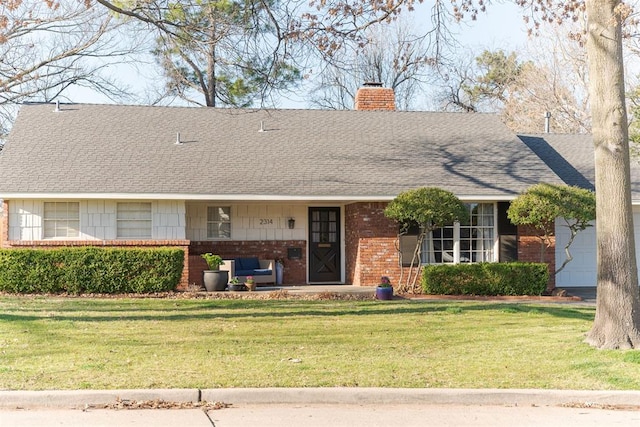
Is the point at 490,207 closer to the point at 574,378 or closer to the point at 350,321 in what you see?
the point at 350,321

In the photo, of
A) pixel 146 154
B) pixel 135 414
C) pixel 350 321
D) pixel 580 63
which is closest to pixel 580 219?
pixel 350 321

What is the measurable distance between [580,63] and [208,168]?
23.7 metres

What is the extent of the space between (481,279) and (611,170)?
797cm

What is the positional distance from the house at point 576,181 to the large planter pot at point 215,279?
9725 mm

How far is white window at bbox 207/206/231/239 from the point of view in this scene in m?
21.0

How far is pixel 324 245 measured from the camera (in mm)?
21562

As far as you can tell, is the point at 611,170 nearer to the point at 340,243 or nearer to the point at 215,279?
the point at 215,279

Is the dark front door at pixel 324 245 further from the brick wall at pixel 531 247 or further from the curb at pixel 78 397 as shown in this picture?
the curb at pixel 78 397

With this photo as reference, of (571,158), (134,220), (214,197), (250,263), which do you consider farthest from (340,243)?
(571,158)

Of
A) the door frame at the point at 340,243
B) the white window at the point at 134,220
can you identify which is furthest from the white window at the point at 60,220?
the door frame at the point at 340,243

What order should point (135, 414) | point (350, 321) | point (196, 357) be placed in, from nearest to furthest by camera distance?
point (135, 414) → point (196, 357) → point (350, 321)

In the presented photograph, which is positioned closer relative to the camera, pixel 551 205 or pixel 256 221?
pixel 551 205

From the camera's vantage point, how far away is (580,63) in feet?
121

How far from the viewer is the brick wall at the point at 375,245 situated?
1978cm
